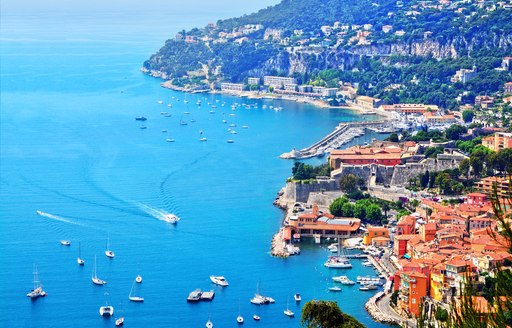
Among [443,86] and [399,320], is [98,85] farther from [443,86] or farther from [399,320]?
[399,320]

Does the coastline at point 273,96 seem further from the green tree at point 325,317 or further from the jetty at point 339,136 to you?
the green tree at point 325,317

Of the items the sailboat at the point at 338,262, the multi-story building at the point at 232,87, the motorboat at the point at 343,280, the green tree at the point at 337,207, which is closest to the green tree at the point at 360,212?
the green tree at the point at 337,207

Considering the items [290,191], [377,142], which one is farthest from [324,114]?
[290,191]

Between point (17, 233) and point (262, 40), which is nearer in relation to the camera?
point (17, 233)

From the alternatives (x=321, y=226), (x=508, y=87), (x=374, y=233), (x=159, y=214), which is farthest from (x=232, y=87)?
(x=374, y=233)

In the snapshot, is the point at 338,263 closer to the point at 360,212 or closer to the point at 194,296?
the point at 194,296

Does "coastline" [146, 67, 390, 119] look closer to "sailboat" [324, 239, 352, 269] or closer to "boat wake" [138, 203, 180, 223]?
"boat wake" [138, 203, 180, 223]
